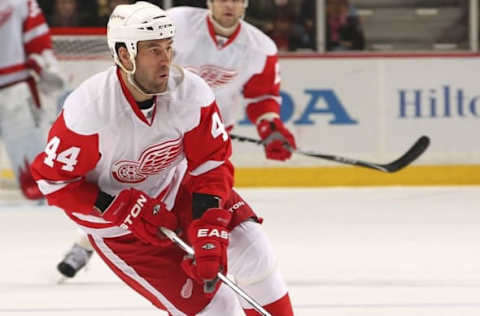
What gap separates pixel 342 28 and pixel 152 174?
4368mm

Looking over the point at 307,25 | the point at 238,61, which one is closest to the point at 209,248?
the point at 238,61

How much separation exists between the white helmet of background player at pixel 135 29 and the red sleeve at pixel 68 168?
0.60 ft

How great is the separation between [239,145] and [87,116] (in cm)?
394

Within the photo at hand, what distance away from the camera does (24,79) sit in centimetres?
639

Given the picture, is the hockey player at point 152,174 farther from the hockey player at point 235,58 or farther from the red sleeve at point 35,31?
the red sleeve at point 35,31

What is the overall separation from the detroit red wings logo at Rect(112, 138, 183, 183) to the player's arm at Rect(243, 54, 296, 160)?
1605 mm

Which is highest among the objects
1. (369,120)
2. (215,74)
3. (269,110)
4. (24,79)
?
(215,74)

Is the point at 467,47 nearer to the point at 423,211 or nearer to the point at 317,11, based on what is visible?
the point at 317,11

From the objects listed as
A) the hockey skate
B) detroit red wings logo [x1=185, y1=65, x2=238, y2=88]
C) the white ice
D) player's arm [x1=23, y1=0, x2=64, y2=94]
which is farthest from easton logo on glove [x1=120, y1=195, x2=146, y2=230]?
player's arm [x1=23, y1=0, x2=64, y2=94]

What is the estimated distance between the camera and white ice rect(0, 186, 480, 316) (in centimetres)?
405

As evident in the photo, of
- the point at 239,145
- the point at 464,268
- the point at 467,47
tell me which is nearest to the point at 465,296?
the point at 464,268

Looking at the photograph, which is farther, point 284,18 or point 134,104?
point 284,18

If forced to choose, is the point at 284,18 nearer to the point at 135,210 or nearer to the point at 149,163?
the point at 149,163

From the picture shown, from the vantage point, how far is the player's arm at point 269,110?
461 centimetres
